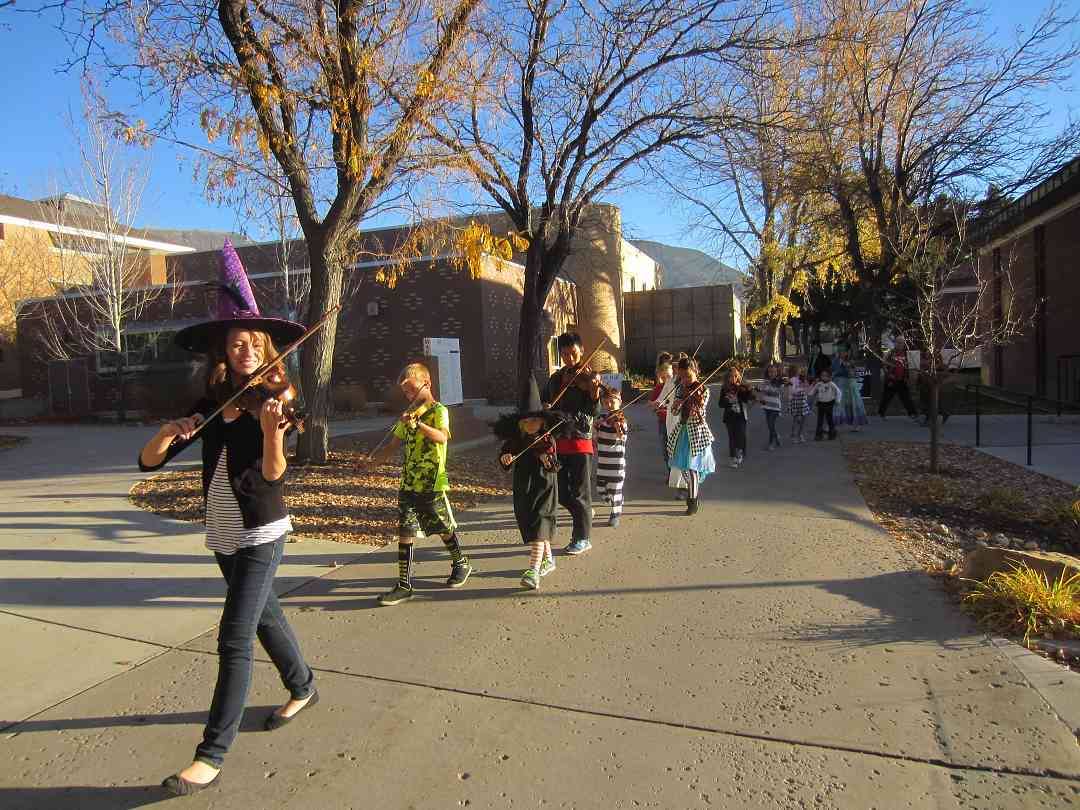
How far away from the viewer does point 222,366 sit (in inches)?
123

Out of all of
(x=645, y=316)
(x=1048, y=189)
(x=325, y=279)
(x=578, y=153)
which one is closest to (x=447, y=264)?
(x=578, y=153)

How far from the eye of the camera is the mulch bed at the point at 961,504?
248 inches

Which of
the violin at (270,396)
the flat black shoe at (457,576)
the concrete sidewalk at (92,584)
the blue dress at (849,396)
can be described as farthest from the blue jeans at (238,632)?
the blue dress at (849,396)

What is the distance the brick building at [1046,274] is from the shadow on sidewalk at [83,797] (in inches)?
617

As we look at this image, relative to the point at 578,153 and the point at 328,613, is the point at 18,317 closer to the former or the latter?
the point at 578,153

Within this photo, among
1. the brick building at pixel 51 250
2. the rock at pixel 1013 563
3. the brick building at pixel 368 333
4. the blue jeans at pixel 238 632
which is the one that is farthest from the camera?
the brick building at pixel 368 333

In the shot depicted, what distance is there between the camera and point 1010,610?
14.0 feet

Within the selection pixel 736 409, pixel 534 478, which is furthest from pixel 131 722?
pixel 736 409

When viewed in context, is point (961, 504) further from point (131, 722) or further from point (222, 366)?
point (131, 722)

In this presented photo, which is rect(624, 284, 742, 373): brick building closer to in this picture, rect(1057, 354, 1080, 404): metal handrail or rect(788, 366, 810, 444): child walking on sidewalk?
rect(1057, 354, 1080, 404): metal handrail

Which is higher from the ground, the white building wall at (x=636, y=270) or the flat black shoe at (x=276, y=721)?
the white building wall at (x=636, y=270)

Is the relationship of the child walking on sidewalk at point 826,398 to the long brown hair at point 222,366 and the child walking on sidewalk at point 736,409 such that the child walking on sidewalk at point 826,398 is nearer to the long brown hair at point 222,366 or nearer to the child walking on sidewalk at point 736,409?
the child walking on sidewalk at point 736,409

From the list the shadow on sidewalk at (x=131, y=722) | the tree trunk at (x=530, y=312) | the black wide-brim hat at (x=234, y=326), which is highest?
the tree trunk at (x=530, y=312)

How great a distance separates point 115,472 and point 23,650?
6.66m
